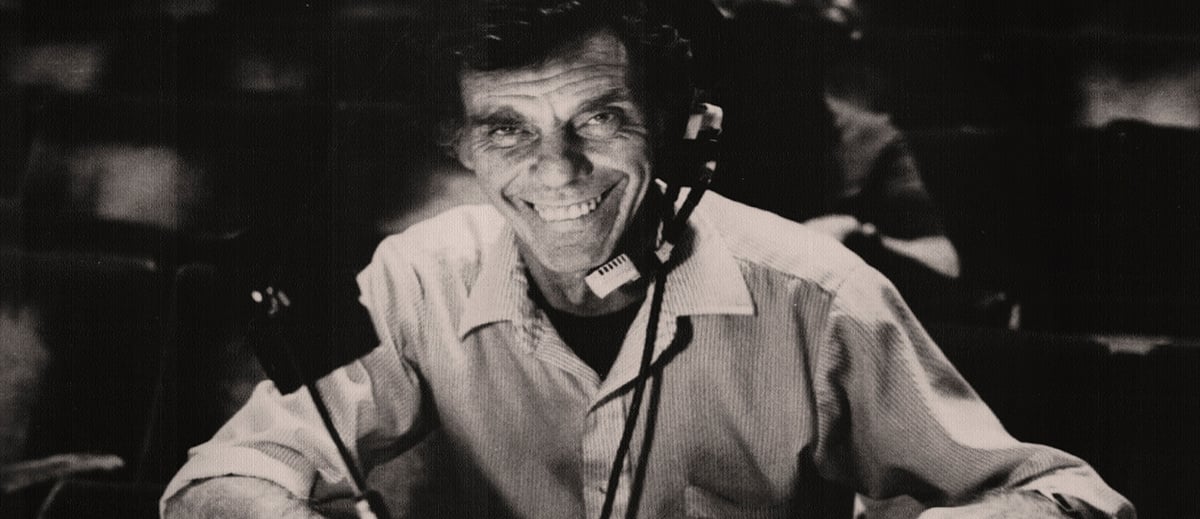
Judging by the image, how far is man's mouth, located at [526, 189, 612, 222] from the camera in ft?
5.52

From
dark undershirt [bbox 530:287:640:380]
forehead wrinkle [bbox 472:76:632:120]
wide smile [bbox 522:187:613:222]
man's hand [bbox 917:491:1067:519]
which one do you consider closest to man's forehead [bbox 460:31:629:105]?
forehead wrinkle [bbox 472:76:632:120]

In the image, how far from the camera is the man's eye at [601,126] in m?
1.66

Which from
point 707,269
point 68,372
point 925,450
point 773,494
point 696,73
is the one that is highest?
point 696,73

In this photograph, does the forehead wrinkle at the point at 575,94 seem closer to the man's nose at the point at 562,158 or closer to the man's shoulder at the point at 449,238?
the man's nose at the point at 562,158

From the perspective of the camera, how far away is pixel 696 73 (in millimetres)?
1722

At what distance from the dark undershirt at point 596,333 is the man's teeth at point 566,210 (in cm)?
15

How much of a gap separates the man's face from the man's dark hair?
0.7 inches

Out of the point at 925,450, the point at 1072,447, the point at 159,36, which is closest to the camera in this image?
the point at 925,450

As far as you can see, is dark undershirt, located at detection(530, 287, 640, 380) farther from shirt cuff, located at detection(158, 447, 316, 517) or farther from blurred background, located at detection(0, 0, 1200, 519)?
shirt cuff, located at detection(158, 447, 316, 517)

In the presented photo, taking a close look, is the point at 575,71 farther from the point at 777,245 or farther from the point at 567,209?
the point at 777,245

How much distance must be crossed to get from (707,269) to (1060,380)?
64 centimetres

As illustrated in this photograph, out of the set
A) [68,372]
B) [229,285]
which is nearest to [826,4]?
[229,285]

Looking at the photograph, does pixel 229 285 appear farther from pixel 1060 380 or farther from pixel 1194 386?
pixel 1194 386

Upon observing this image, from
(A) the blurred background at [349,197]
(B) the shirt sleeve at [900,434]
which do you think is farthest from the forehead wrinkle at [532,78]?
(B) the shirt sleeve at [900,434]
